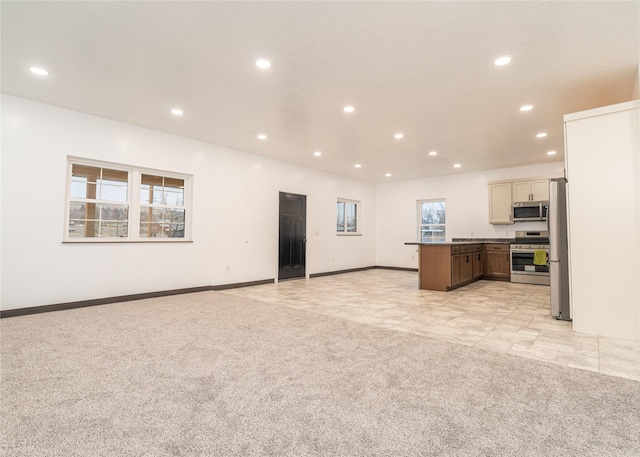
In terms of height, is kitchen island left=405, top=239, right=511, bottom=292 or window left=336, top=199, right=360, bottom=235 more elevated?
window left=336, top=199, right=360, bottom=235

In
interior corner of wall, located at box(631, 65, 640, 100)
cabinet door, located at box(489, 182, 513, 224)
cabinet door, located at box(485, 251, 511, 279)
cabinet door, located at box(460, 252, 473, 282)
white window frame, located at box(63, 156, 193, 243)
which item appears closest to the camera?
interior corner of wall, located at box(631, 65, 640, 100)

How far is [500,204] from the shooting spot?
7918 millimetres

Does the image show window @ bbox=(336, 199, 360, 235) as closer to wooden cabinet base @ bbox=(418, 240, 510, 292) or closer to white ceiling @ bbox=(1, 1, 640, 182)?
wooden cabinet base @ bbox=(418, 240, 510, 292)

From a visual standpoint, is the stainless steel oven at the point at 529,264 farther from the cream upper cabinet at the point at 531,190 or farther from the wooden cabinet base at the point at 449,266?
the cream upper cabinet at the point at 531,190

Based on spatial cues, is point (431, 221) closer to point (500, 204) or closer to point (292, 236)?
point (500, 204)

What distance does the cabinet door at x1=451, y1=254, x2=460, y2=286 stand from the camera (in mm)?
6046

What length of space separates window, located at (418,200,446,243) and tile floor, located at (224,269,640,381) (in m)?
2.38

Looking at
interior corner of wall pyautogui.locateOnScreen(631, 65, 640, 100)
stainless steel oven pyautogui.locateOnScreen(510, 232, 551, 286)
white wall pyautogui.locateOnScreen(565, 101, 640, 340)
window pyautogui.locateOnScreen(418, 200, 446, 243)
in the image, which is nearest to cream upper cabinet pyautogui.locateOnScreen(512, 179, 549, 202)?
stainless steel oven pyautogui.locateOnScreen(510, 232, 551, 286)

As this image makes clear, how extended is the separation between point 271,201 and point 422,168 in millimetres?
4019

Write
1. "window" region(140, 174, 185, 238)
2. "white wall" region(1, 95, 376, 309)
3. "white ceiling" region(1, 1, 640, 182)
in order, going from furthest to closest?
"window" region(140, 174, 185, 238)
"white wall" region(1, 95, 376, 309)
"white ceiling" region(1, 1, 640, 182)

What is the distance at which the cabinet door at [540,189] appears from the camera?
24.0ft

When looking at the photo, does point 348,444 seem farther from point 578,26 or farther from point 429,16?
point 578,26

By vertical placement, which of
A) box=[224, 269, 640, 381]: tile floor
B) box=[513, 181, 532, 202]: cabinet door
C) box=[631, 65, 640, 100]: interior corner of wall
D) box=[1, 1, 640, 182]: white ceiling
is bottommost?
box=[224, 269, 640, 381]: tile floor

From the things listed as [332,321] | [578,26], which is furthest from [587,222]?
[332,321]
